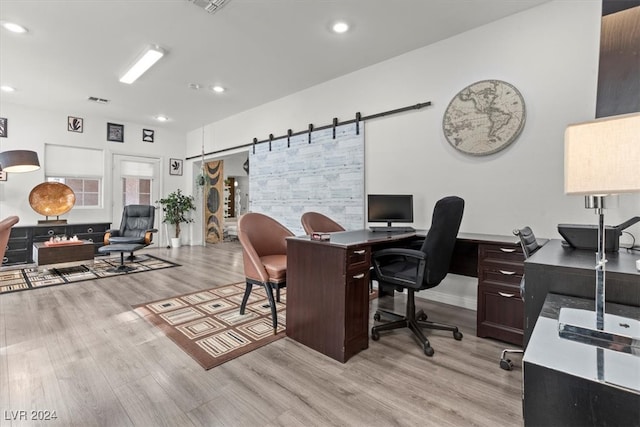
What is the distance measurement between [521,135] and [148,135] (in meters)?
7.48

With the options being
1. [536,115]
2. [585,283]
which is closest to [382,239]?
[585,283]

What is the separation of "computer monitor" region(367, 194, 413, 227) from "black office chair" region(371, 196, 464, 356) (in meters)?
0.88

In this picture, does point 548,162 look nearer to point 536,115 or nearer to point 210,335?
point 536,115

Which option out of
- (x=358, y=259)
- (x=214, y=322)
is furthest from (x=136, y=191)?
(x=358, y=259)

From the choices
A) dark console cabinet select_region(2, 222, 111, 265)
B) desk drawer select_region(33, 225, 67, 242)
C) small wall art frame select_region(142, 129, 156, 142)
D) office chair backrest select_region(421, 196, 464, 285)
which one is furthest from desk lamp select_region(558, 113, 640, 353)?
small wall art frame select_region(142, 129, 156, 142)

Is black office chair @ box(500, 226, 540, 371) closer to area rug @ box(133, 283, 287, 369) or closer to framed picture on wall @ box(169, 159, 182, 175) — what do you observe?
area rug @ box(133, 283, 287, 369)

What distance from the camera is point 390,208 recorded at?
3342mm

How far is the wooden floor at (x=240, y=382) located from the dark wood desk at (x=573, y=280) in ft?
2.14

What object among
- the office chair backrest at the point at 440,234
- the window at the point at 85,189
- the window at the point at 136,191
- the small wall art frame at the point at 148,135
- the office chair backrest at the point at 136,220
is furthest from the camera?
the small wall art frame at the point at 148,135

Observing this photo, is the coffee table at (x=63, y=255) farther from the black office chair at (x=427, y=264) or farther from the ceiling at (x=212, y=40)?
the black office chair at (x=427, y=264)

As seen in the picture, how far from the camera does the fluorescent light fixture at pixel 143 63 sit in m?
3.51

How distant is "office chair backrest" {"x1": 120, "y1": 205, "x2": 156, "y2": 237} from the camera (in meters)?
5.44

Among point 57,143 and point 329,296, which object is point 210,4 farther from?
point 57,143

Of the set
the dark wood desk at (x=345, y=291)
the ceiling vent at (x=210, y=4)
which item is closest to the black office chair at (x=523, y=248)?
the dark wood desk at (x=345, y=291)
